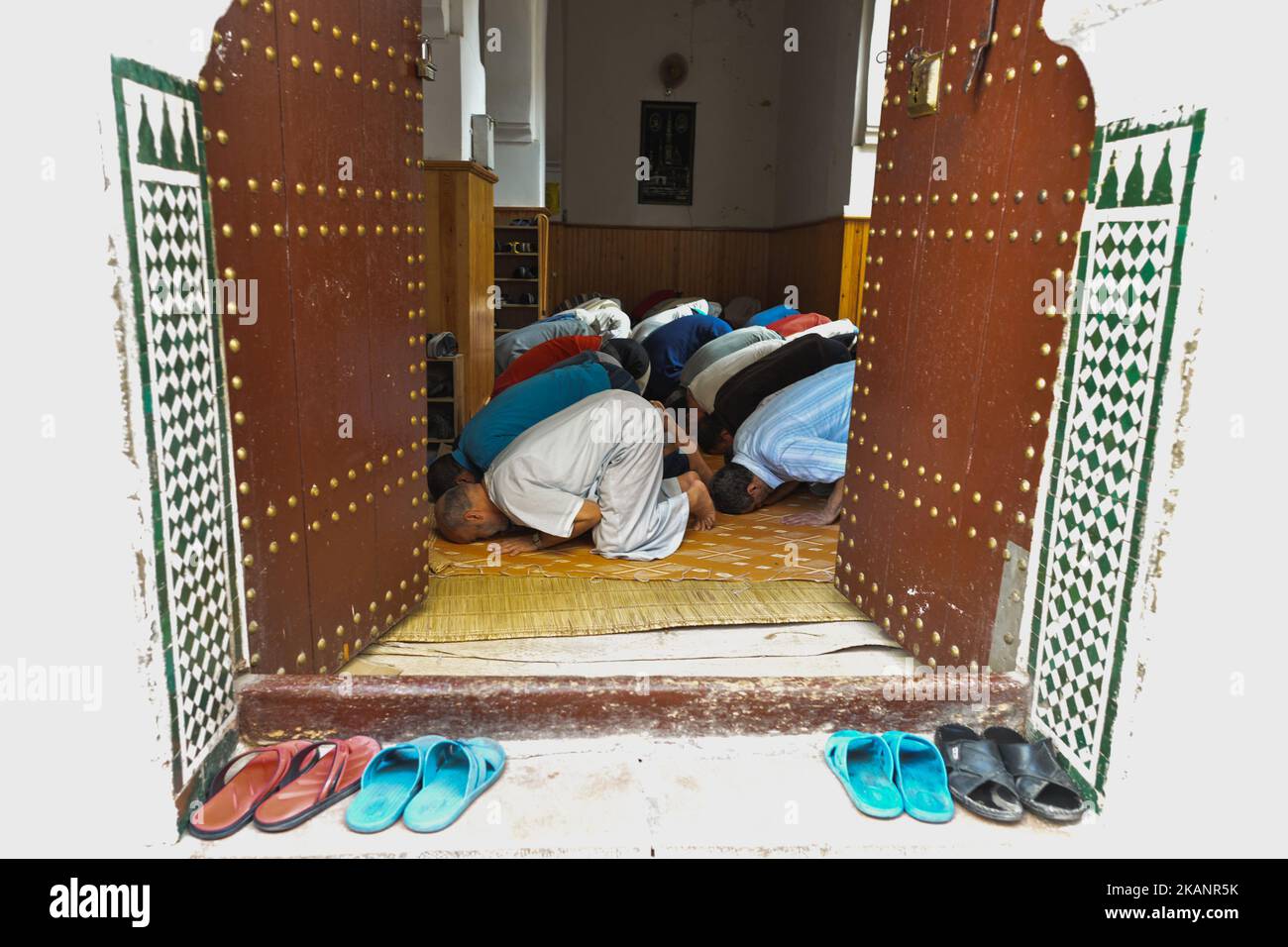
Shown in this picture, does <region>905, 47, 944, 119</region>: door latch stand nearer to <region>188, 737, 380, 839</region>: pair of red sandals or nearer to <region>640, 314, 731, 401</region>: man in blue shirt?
<region>188, 737, 380, 839</region>: pair of red sandals

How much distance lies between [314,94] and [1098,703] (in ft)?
6.85

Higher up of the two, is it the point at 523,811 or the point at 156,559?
the point at 156,559

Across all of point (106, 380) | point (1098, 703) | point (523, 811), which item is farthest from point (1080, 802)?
point (106, 380)

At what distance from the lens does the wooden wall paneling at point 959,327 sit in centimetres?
196

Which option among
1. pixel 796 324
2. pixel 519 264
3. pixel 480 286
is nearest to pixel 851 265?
pixel 796 324

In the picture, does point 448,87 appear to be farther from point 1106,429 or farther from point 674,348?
point 1106,429

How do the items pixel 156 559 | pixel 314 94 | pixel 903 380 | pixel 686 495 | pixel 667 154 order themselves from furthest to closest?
pixel 667 154, pixel 686 495, pixel 903 380, pixel 314 94, pixel 156 559

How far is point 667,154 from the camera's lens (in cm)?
1312

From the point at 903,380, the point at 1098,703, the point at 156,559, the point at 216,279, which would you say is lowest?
the point at 1098,703

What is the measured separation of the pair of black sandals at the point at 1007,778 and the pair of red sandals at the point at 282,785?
1.17 meters

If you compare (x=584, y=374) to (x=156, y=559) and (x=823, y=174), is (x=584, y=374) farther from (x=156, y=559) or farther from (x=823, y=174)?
(x=823, y=174)

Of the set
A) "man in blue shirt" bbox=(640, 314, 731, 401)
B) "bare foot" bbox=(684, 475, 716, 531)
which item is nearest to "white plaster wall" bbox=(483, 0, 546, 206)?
"man in blue shirt" bbox=(640, 314, 731, 401)

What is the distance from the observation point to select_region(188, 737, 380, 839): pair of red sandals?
5.13 feet

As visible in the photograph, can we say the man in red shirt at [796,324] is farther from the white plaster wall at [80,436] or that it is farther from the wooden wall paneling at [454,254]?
the white plaster wall at [80,436]
